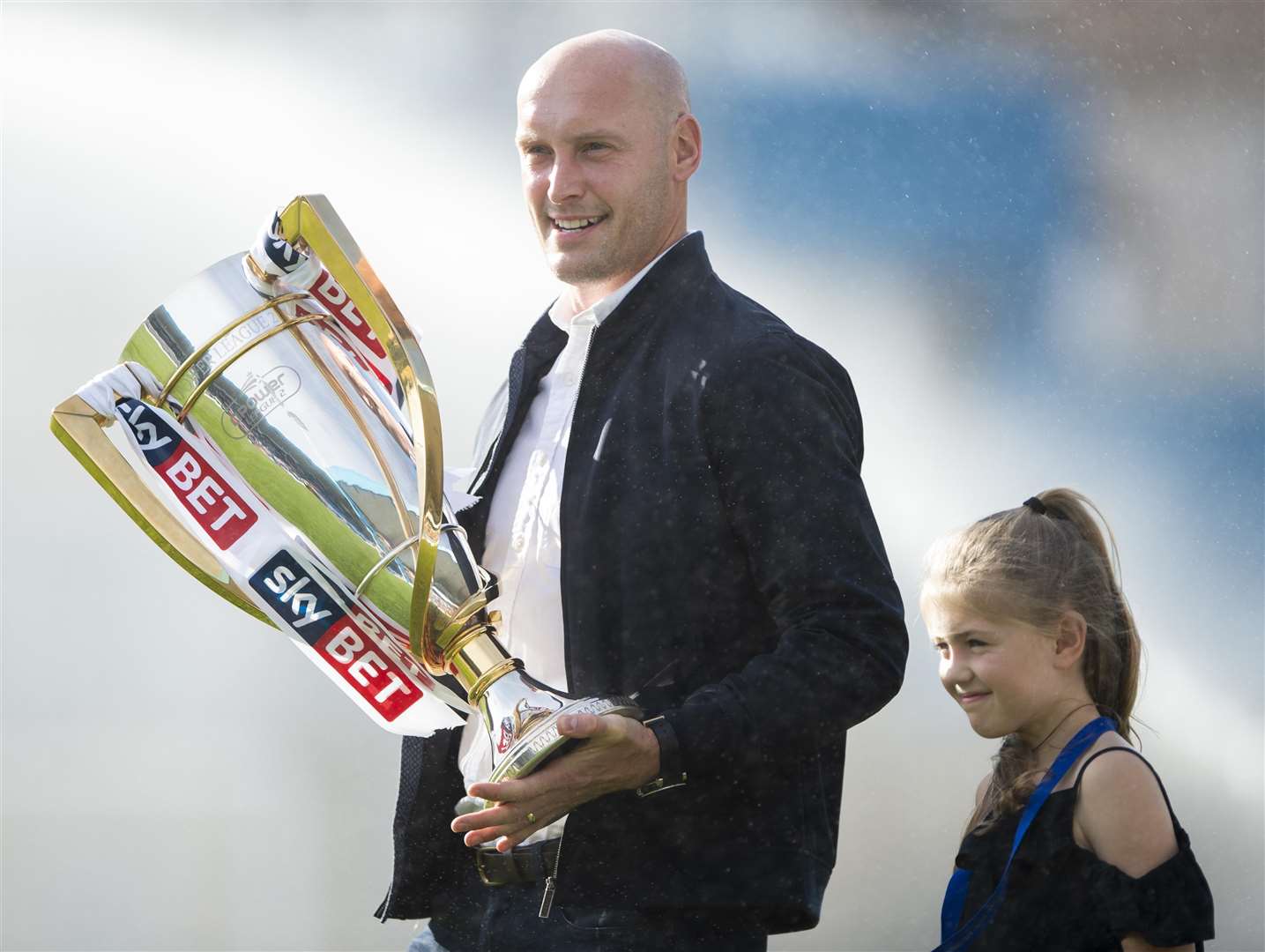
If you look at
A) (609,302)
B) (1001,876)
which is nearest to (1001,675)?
(1001,876)

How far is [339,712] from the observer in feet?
7.07

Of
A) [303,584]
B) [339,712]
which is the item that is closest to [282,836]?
[339,712]

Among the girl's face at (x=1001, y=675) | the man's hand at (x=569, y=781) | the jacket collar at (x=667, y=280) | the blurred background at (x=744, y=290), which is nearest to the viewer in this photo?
the man's hand at (x=569, y=781)

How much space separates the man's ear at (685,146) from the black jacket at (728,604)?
181mm

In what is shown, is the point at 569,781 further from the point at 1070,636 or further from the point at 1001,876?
the point at 1070,636

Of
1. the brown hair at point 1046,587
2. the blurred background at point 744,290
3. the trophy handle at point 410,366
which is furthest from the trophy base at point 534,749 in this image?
the blurred background at point 744,290

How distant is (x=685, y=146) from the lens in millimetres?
1332

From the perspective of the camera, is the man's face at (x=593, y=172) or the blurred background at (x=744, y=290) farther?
the blurred background at (x=744, y=290)

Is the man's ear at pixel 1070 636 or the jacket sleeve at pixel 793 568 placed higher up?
the jacket sleeve at pixel 793 568

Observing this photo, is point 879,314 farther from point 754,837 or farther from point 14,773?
point 14,773

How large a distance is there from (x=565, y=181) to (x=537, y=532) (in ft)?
1.02

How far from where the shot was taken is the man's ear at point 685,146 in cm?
132

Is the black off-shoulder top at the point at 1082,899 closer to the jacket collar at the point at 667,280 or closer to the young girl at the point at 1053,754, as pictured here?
the young girl at the point at 1053,754

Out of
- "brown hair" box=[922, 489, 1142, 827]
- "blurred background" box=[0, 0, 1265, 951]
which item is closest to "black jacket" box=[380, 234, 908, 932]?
"brown hair" box=[922, 489, 1142, 827]
